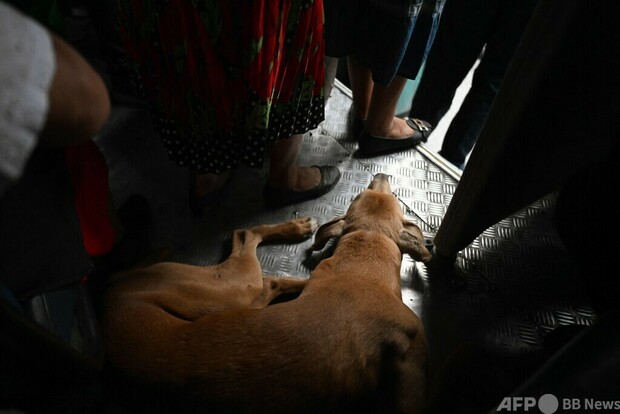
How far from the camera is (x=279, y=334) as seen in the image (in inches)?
43.4

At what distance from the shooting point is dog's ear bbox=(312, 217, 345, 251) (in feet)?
5.43

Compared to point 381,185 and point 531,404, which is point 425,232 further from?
point 531,404

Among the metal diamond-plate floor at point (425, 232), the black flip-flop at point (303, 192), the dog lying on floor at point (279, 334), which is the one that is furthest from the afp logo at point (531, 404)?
the black flip-flop at point (303, 192)

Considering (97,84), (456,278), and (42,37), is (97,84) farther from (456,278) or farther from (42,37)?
(456,278)

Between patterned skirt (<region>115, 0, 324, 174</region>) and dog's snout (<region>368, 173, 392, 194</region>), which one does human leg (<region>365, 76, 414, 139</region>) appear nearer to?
dog's snout (<region>368, 173, 392, 194</region>)

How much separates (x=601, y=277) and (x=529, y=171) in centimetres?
44

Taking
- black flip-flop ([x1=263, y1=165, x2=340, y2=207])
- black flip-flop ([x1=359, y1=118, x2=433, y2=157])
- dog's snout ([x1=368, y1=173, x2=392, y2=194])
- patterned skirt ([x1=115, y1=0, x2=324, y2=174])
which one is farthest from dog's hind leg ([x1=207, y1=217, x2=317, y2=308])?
black flip-flop ([x1=359, y1=118, x2=433, y2=157])

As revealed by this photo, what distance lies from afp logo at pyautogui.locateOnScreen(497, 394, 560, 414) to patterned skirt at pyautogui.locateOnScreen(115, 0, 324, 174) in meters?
1.11

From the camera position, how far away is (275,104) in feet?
4.79

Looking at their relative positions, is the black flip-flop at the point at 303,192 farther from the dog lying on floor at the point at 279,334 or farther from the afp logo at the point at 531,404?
the afp logo at the point at 531,404

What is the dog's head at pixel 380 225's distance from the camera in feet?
5.24

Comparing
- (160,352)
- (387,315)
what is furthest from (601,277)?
(160,352)

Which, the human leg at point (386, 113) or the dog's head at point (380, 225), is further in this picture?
the human leg at point (386, 113)

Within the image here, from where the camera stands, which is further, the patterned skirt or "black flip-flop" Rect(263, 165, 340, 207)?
"black flip-flop" Rect(263, 165, 340, 207)
